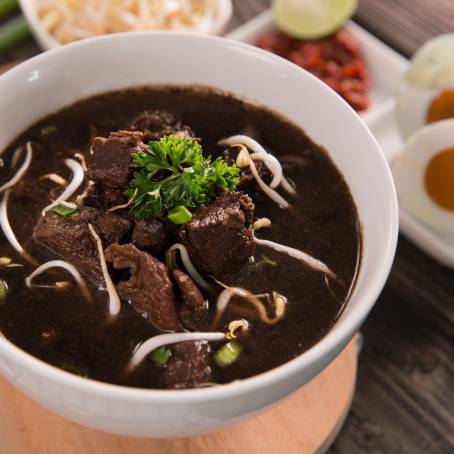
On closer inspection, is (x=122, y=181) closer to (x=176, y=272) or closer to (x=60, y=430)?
(x=176, y=272)

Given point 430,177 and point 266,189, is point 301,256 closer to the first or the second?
point 266,189

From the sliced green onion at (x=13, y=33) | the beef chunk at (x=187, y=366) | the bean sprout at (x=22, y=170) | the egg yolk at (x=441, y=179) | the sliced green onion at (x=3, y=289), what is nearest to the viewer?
the beef chunk at (x=187, y=366)

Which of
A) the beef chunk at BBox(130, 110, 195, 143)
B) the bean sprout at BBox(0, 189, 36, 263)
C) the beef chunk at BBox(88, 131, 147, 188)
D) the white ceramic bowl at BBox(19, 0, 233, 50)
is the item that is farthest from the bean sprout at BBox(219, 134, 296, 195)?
the white ceramic bowl at BBox(19, 0, 233, 50)

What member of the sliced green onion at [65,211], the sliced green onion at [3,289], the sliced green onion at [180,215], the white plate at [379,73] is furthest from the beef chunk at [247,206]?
the white plate at [379,73]

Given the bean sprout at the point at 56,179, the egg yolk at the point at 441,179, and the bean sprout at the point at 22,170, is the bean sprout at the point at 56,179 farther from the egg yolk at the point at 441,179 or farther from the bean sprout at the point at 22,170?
the egg yolk at the point at 441,179

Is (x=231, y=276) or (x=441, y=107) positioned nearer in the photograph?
(x=231, y=276)

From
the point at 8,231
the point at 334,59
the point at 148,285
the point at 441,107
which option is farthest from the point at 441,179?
the point at 8,231
